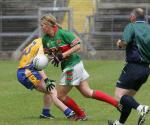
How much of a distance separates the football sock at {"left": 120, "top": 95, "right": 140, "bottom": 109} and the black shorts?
1.16 feet

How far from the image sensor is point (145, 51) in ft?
32.2

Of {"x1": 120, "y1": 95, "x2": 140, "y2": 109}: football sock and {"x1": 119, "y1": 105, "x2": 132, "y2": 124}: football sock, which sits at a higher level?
{"x1": 120, "y1": 95, "x2": 140, "y2": 109}: football sock

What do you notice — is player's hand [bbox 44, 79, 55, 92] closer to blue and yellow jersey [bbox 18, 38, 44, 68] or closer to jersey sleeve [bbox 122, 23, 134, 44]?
blue and yellow jersey [bbox 18, 38, 44, 68]

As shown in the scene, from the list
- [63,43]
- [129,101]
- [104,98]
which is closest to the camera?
[129,101]

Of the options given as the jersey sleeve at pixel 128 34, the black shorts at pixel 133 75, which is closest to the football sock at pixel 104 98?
the black shorts at pixel 133 75

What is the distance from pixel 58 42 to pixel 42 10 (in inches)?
820

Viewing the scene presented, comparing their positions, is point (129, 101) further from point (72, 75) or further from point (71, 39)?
point (71, 39)

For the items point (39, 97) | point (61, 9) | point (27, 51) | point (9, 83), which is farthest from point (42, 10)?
point (27, 51)

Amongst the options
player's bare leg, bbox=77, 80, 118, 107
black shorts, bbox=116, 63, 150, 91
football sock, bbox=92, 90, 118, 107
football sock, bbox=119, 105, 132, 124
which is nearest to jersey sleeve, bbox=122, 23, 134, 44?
black shorts, bbox=116, 63, 150, 91

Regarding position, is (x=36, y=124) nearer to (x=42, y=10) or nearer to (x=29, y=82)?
(x=29, y=82)

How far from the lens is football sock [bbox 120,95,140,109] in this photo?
9430 mm

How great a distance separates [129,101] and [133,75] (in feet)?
1.64

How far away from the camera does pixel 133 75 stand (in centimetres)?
980

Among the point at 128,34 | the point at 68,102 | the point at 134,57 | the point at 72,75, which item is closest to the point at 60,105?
the point at 68,102
